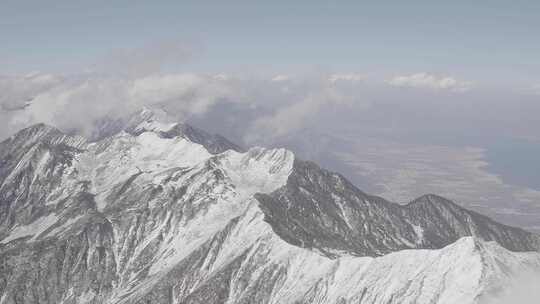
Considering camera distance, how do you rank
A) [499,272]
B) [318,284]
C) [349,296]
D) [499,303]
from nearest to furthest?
[499,303]
[499,272]
[349,296]
[318,284]

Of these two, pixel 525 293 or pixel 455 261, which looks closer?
pixel 525 293

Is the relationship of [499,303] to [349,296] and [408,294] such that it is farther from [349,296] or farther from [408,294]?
[349,296]

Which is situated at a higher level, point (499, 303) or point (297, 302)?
point (499, 303)

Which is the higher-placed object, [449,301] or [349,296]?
[449,301]

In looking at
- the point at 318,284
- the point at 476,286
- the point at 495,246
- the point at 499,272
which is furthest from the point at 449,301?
the point at 318,284

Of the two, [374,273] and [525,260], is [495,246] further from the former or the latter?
[374,273]

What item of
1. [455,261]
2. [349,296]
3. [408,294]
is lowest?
[349,296]

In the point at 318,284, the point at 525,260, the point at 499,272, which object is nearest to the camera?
the point at 499,272

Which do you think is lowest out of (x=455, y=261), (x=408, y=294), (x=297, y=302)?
(x=297, y=302)

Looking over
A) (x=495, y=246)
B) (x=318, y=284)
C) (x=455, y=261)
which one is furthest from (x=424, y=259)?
(x=318, y=284)
